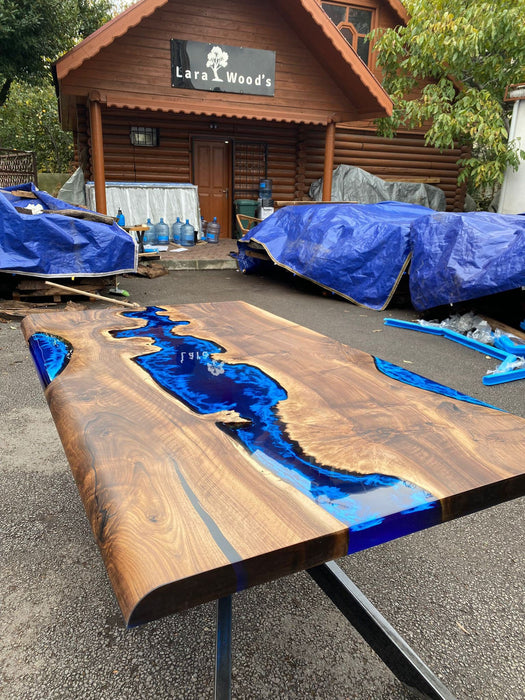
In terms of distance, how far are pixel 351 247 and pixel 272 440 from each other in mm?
5670

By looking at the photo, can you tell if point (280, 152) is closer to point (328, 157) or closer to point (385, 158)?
point (328, 157)

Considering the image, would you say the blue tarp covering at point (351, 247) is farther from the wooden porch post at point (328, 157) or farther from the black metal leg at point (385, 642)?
the black metal leg at point (385, 642)

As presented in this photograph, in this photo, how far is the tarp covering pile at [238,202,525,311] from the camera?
16.9ft

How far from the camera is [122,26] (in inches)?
331

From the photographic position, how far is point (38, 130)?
21.1 m

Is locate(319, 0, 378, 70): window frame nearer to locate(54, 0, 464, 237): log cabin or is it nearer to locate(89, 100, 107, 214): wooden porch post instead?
locate(54, 0, 464, 237): log cabin

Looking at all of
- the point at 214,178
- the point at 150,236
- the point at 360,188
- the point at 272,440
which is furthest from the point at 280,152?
the point at 272,440

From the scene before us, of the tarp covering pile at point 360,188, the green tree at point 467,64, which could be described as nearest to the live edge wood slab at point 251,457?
the green tree at point 467,64

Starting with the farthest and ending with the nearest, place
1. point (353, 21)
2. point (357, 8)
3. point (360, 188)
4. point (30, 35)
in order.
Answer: point (353, 21)
point (357, 8)
point (360, 188)
point (30, 35)

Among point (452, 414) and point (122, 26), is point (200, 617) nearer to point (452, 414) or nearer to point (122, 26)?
point (452, 414)

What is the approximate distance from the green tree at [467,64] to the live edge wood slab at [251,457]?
10.3 metres

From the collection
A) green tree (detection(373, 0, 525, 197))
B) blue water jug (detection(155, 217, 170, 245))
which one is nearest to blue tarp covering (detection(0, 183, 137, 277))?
blue water jug (detection(155, 217, 170, 245))

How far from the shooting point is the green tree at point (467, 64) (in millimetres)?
9430

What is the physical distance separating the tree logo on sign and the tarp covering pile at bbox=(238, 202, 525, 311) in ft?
12.4
